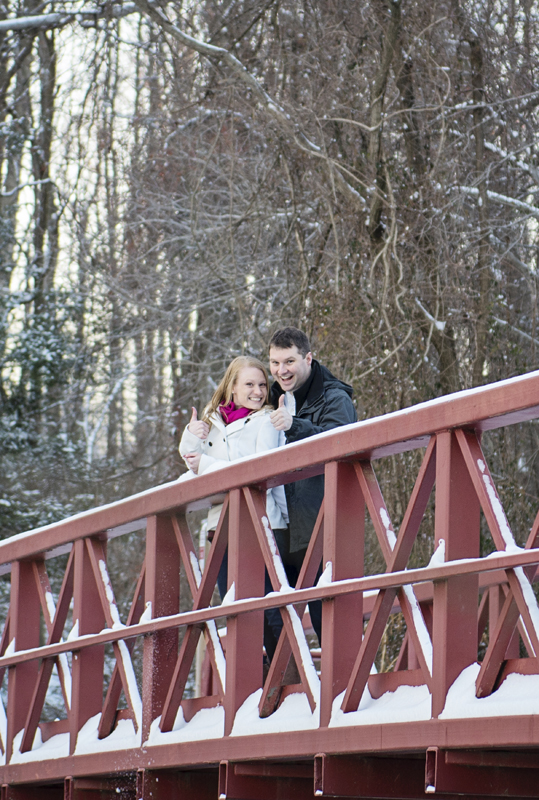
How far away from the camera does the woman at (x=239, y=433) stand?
4363 mm

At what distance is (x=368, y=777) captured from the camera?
3428 millimetres

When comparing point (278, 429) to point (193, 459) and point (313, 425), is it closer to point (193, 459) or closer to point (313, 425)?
point (313, 425)

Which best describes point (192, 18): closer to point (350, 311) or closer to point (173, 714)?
point (350, 311)

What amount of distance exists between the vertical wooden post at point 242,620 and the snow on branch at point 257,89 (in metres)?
5.55

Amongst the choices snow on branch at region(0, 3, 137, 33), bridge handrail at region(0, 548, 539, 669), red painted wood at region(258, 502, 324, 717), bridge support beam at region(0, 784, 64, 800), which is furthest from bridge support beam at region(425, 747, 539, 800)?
snow on branch at region(0, 3, 137, 33)

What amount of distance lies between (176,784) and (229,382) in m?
1.57

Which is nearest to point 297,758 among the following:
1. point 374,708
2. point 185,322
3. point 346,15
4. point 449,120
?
point 374,708

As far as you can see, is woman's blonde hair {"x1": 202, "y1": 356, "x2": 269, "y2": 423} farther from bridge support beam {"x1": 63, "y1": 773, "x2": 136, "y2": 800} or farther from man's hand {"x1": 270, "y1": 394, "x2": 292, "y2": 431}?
bridge support beam {"x1": 63, "y1": 773, "x2": 136, "y2": 800}

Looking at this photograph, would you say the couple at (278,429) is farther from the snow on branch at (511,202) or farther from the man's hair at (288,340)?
the snow on branch at (511,202)

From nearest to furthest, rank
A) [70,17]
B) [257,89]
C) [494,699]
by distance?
[494,699] < [257,89] < [70,17]

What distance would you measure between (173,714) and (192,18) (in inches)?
323

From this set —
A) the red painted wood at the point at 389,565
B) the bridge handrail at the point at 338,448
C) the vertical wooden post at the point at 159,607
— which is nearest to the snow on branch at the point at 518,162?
the bridge handrail at the point at 338,448

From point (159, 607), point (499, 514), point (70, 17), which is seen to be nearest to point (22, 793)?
point (159, 607)

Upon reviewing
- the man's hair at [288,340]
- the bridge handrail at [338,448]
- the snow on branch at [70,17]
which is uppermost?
the snow on branch at [70,17]
